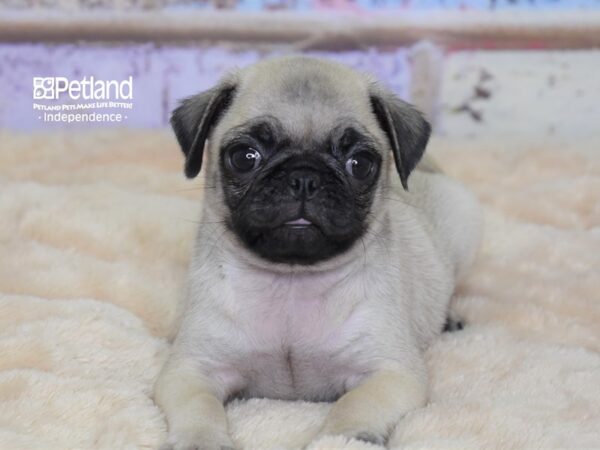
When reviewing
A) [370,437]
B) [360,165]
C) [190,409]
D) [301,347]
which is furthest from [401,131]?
[190,409]

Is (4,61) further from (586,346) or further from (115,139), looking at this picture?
(586,346)

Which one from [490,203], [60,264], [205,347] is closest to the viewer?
[205,347]

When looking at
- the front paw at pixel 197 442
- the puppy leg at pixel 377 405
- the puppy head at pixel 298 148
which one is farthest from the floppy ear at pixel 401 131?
the front paw at pixel 197 442

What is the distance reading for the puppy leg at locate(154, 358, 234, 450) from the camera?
2789 mm

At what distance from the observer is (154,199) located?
16.7 feet

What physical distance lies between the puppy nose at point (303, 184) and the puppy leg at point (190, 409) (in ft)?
2.32

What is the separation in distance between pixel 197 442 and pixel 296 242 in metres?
0.67

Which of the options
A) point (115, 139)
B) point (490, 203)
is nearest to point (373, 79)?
point (490, 203)

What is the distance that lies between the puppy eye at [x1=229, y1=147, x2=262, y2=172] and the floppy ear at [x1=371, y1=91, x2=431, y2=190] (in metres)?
0.52

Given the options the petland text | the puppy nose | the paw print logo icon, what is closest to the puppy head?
→ the puppy nose

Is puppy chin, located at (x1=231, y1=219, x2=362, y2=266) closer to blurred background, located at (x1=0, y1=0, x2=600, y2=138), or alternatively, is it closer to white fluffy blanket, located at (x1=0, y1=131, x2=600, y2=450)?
white fluffy blanket, located at (x1=0, y1=131, x2=600, y2=450)

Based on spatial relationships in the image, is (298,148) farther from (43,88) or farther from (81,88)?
(43,88)

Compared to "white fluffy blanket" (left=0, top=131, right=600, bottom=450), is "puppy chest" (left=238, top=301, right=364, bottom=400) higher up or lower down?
higher up

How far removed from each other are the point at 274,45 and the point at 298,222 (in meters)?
3.71
